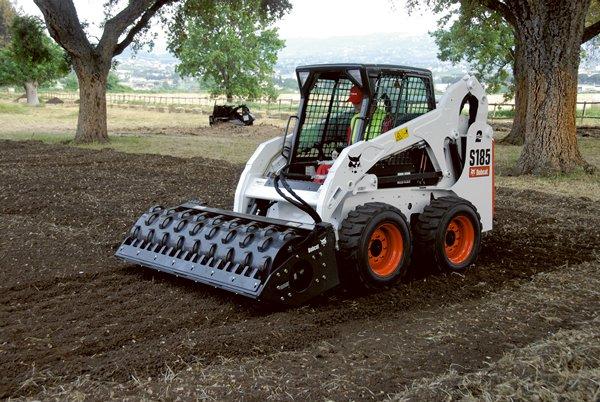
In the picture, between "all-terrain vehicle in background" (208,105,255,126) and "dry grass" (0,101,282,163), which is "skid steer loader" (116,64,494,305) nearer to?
"dry grass" (0,101,282,163)

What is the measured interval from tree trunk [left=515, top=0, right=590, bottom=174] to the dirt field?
5.58 m

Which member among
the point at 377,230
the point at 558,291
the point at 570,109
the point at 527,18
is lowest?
the point at 558,291

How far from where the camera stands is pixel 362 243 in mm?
6113

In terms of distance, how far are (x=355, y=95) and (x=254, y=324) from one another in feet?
8.18

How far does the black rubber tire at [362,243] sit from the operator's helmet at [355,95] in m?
1.09

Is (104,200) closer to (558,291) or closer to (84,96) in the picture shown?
(558,291)

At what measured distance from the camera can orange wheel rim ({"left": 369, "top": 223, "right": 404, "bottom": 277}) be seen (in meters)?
6.48

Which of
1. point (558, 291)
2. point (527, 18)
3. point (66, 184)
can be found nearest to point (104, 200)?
point (66, 184)

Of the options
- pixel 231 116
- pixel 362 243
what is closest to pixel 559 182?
pixel 362 243

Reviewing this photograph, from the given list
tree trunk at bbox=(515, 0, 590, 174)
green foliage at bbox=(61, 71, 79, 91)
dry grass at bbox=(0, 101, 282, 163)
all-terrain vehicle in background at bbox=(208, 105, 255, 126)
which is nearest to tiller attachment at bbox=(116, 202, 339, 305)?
tree trunk at bbox=(515, 0, 590, 174)

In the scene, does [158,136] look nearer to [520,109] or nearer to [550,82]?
[520,109]

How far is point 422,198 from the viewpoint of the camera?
7207 millimetres

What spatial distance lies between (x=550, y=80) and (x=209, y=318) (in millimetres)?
10685

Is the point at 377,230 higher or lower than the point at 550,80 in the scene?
lower
